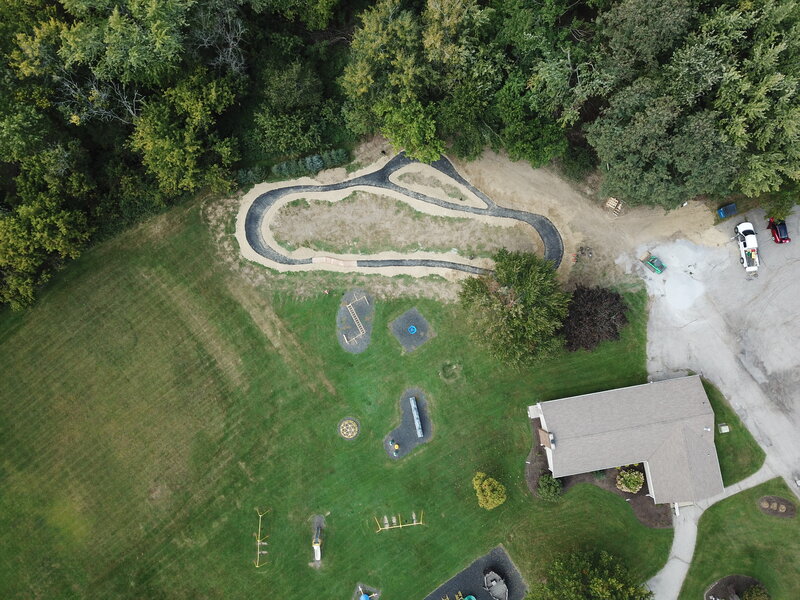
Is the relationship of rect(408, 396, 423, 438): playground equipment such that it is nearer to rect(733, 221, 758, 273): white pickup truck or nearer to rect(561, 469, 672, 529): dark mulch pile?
rect(561, 469, 672, 529): dark mulch pile

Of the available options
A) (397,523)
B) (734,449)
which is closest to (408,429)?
(397,523)

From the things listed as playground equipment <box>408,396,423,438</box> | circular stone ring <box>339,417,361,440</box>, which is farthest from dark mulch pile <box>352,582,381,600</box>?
playground equipment <box>408,396,423,438</box>

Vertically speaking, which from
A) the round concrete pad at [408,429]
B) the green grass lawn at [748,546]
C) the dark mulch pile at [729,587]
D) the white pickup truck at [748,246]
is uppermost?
the white pickup truck at [748,246]

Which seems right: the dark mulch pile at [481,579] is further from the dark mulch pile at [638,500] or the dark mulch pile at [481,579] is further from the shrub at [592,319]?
the shrub at [592,319]

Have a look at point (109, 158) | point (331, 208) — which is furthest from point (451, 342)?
point (109, 158)

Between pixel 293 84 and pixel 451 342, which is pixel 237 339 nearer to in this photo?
pixel 451 342

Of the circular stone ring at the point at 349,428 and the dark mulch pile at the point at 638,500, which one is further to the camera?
the circular stone ring at the point at 349,428

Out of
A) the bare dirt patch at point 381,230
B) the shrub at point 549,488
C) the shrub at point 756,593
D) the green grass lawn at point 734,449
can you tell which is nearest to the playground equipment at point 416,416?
the shrub at point 549,488
